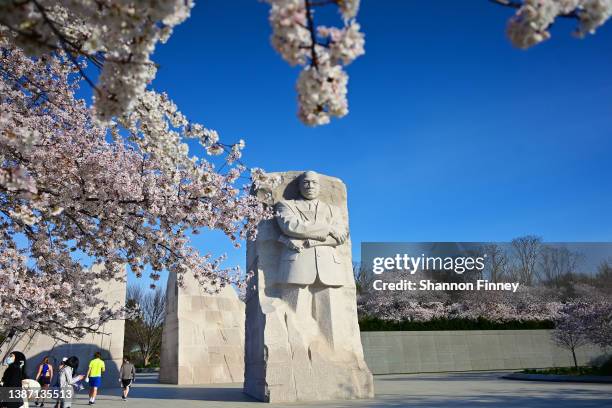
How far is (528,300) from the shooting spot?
107ft

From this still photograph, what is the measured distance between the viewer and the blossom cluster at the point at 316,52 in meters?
2.81

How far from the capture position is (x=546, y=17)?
9.01 feet

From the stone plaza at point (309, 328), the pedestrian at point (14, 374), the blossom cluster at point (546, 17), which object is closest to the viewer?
the blossom cluster at point (546, 17)

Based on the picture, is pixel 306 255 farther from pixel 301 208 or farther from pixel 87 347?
pixel 87 347

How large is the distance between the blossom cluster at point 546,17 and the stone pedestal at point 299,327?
7839mm

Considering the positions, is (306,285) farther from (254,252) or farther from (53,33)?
(53,33)

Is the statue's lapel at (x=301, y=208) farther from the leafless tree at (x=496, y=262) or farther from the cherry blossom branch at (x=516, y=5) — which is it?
the leafless tree at (x=496, y=262)

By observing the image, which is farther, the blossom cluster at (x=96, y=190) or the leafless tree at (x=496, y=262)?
the leafless tree at (x=496, y=262)

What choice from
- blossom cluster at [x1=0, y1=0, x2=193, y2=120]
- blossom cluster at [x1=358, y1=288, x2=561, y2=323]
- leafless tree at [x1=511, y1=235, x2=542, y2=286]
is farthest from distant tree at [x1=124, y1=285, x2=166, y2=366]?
blossom cluster at [x1=0, y1=0, x2=193, y2=120]

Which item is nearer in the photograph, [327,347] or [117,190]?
[117,190]

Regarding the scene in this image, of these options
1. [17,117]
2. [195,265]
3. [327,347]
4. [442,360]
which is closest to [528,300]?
[442,360]

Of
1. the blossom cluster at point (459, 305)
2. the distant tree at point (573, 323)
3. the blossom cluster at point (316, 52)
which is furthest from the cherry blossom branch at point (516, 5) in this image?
the blossom cluster at point (459, 305)

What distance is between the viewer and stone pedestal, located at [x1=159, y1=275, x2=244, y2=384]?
693 inches

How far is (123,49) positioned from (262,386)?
7.74 meters
